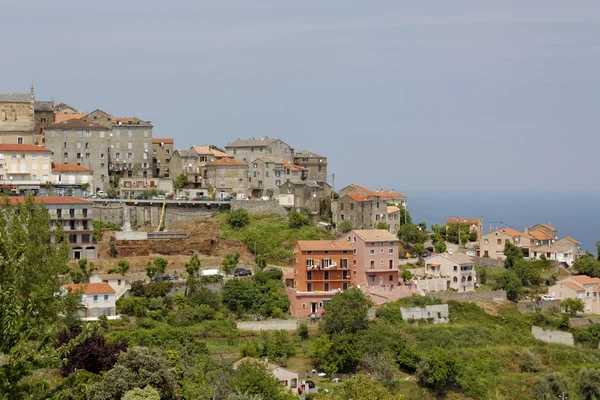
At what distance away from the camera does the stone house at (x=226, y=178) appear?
73.2 m

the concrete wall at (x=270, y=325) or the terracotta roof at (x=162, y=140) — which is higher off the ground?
the terracotta roof at (x=162, y=140)

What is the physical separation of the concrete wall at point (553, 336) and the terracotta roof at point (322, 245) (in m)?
13.5

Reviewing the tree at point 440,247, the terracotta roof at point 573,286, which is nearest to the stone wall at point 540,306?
the terracotta roof at point 573,286

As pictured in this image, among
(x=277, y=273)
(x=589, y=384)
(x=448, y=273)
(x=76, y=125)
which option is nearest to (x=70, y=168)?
(x=76, y=125)

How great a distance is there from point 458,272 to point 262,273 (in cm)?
1398

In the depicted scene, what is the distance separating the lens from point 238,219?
6625cm

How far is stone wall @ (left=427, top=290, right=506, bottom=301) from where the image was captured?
201ft

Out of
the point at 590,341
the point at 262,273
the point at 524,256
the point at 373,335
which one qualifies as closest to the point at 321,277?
the point at 262,273

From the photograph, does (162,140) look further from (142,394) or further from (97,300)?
(142,394)

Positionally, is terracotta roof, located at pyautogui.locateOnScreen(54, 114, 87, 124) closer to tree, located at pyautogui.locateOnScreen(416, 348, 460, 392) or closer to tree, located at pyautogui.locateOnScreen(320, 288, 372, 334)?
tree, located at pyautogui.locateOnScreen(320, 288, 372, 334)

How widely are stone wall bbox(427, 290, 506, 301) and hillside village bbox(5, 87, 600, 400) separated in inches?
5.5

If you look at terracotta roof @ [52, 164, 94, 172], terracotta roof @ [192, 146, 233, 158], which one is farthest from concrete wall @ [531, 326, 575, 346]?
terracotta roof @ [52, 164, 94, 172]

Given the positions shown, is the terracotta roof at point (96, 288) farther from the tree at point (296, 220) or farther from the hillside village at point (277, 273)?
the tree at point (296, 220)

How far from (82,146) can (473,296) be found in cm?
3203
